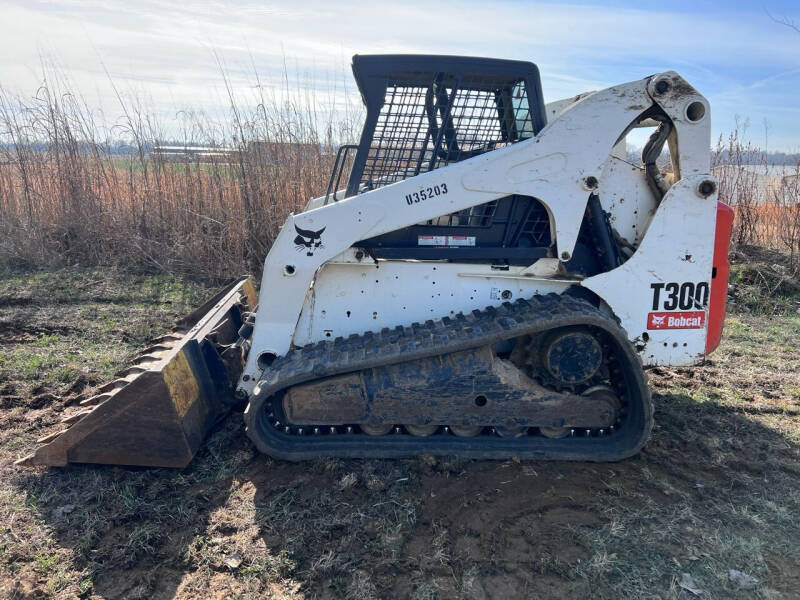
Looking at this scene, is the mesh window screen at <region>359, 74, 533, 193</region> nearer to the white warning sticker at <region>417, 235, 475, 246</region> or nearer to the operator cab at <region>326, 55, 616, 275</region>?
the operator cab at <region>326, 55, 616, 275</region>

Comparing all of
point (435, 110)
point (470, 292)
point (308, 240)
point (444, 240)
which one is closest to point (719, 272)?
point (470, 292)

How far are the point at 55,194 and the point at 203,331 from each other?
232 inches

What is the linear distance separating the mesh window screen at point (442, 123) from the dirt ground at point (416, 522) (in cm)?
176

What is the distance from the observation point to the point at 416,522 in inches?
116

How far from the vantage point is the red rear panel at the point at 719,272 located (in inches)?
145

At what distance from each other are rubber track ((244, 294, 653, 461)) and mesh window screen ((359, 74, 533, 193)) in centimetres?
77

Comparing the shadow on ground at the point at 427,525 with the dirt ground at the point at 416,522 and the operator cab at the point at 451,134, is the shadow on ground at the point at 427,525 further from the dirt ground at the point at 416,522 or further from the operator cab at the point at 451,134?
the operator cab at the point at 451,134

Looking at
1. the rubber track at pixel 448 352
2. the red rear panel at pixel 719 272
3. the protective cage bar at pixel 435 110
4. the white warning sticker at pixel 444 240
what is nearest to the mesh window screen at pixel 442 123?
the protective cage bar at pixel 435 110

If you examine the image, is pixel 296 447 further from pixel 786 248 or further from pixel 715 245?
pixel 786 248

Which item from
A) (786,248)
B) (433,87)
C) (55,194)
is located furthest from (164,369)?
(786,248)

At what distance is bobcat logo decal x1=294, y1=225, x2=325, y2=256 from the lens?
3477 mm

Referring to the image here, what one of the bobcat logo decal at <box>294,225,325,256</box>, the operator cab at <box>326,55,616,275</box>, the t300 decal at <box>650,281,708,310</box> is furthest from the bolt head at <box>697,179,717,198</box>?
the bobcat logo decal at <box>294,225,325,256</box>

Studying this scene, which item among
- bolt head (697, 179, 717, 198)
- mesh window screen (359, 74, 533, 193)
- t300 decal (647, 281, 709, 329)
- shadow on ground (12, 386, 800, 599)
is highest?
mesh window screen (359, 74, 533, 193)

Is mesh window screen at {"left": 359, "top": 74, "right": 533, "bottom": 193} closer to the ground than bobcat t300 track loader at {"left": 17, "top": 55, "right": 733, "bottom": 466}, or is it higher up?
higher up
